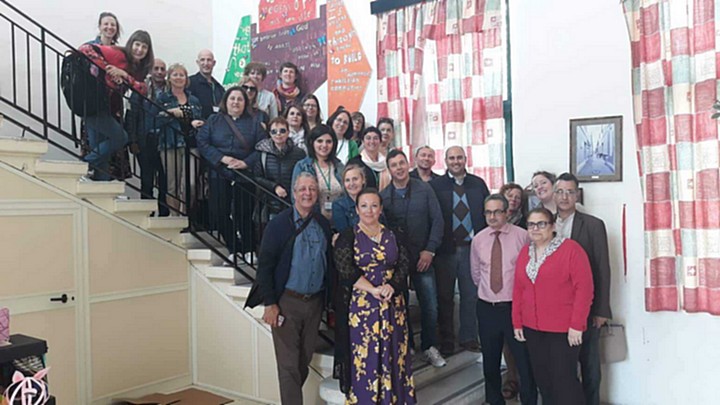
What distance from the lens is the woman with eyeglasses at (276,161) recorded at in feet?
12.3

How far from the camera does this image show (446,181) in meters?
3.79

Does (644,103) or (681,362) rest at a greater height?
(644,103)

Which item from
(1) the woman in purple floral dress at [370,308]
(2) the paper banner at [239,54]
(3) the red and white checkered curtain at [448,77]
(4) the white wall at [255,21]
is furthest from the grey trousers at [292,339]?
(2) the paper banner at [239,54]

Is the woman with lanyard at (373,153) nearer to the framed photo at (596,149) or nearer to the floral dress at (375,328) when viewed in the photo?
the floral dress at (375,328)

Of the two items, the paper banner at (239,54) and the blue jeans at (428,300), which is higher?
the paper banner at (239,54)

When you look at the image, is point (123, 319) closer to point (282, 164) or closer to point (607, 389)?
point (282, 164)

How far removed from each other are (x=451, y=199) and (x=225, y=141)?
160 cm

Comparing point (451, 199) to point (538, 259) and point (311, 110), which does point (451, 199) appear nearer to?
point (538, 259)

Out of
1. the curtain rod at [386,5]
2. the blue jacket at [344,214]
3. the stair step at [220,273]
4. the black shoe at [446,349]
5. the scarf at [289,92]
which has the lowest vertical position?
the black shoe at [446,349]

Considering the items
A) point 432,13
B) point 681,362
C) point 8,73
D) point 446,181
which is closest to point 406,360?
point 446,181

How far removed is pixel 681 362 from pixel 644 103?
5.42 feet

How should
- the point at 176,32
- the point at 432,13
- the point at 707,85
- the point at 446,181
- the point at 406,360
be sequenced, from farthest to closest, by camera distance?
1. the point at 176,32
2. the point at 432,13
3. the point at 446,181
4. the point at 707,85
5. the point at 406,360

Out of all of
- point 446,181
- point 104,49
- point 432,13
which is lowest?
point 446,181

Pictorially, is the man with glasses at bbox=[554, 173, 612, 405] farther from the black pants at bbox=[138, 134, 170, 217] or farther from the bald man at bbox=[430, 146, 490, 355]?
the black pants at bbox=[138, 134, 170, 217]
